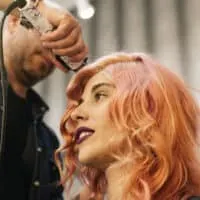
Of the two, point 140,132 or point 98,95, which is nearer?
point 140,132

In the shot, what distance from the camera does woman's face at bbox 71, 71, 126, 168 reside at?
1057 millimetres

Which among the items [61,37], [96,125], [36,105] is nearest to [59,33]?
[61,37]

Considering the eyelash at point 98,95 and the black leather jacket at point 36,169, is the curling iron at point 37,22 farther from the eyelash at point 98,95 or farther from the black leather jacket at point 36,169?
the black leather jacket at point 36,169

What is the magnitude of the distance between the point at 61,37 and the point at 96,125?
27 centimetres

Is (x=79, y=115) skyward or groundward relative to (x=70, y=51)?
groundward

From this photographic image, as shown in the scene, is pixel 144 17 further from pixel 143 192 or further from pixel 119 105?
pixel 143 192

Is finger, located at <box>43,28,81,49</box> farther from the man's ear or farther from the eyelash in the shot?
the man's ear

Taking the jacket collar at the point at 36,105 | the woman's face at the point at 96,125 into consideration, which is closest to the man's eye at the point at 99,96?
the woman's face at the point at 96,125

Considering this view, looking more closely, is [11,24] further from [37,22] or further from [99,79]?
[99,79]

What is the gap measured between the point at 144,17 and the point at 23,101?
0.68 metres

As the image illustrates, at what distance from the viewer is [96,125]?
1.08m

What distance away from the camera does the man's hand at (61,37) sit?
1200 millimetres

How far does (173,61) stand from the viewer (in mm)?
1742

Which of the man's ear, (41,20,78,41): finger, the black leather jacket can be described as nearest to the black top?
the black leather jacket
